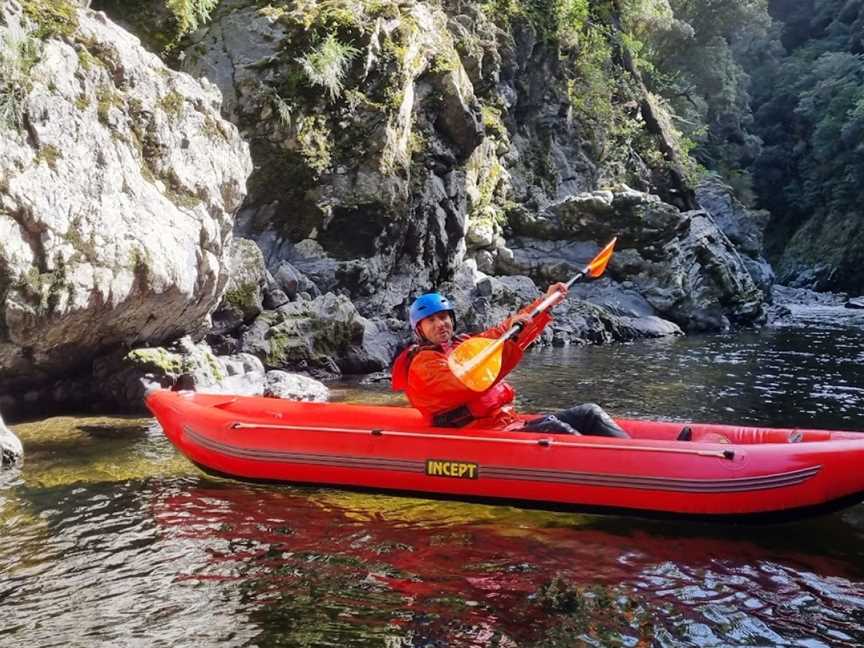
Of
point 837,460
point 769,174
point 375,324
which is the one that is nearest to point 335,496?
point 837,460

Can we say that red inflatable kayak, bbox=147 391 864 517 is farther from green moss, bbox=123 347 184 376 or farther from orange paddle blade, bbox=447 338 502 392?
green moss, bbox=123 347 184 376

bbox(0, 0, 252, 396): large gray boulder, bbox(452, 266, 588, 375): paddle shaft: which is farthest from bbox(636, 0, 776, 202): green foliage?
bbox(452, 266, 588, 375): paddle shaft

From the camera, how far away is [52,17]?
7.48 metres

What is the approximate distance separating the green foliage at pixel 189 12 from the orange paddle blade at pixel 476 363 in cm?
925

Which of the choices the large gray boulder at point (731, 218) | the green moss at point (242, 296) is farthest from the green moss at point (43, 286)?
the large gray boulder at point (731, 218)

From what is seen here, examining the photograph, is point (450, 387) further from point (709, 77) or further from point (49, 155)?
point (709, 77)

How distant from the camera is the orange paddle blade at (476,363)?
502 centimetres

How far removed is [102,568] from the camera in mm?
3975

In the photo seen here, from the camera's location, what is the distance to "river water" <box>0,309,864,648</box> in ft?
10.6

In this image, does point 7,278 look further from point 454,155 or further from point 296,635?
point 454,155

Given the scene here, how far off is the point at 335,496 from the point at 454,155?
11502mm

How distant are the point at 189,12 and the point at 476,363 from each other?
9.51m

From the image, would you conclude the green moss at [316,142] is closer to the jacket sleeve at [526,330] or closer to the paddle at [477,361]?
the jacket sleeve at [526,330]

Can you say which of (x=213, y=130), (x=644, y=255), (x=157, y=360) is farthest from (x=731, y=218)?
(x=157, y=360)
